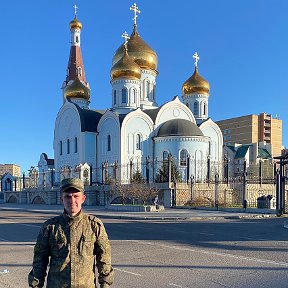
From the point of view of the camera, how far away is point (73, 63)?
59.2 metres

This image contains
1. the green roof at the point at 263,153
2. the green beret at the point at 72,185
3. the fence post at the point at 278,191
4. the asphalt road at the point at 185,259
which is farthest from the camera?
the green roof at the point at 263,153

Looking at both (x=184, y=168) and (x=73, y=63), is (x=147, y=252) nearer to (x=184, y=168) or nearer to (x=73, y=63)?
(x=184, y=168)

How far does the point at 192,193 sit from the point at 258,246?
1839cm

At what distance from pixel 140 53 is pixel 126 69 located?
450 centimetres

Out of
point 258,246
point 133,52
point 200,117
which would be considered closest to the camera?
point 258,246

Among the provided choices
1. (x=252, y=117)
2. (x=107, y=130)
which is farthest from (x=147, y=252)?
(x=252, y=117)

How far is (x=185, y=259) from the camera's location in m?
8.20

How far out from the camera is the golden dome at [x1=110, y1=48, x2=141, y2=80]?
41781mm

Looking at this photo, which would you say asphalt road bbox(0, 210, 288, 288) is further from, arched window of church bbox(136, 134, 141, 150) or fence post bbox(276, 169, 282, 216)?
arched window of church bbox(136, 134, 141, 150)

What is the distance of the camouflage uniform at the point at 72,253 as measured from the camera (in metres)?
3.13

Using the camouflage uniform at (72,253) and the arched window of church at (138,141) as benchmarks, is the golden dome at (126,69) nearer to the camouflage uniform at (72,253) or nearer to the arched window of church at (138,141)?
the arched window of church at (138,141)

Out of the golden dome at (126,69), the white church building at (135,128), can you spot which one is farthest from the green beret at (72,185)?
the golden dome at (126,69)

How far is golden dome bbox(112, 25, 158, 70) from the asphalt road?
1368 inches

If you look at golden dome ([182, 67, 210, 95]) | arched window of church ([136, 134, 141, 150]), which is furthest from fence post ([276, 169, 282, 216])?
golden dome ([182, 67, 210, 95])
